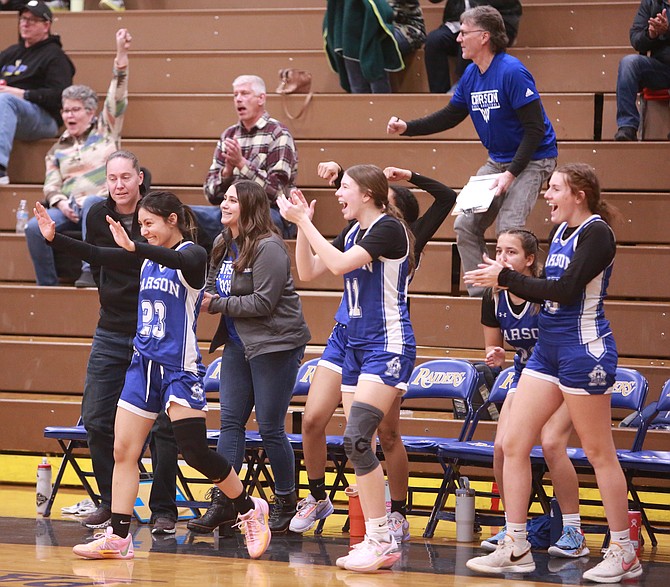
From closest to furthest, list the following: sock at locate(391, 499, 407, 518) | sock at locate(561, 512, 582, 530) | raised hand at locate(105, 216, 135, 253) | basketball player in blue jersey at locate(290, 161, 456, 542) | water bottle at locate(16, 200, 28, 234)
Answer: raised hand at locate(105, 216, 135, 253), sock at locate(561, 512, 582, 530), basketball player in blue jersey at locate(290, 161, 456, 542), sock at locate(391, 499, 407, 518), water bottle at locate(16, 200, 28, 234)

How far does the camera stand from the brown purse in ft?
28.5

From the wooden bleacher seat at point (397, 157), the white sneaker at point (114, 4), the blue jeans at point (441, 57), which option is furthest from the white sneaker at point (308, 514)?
the white sneaker at point (114, 4)

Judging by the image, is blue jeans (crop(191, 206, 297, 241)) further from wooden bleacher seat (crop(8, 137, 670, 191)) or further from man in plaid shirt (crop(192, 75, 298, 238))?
wooden bleacher seat (crop(8, 137, 670, 191))

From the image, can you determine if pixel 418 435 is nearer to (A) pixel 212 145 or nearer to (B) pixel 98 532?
(B) pixel 98 532

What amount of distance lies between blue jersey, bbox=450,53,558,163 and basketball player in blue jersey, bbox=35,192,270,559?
2445mm

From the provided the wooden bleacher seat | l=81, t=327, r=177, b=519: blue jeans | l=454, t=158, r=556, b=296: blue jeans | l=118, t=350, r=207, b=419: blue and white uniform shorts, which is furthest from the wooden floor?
the wooden bleacher seat

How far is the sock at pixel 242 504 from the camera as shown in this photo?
5.11 m

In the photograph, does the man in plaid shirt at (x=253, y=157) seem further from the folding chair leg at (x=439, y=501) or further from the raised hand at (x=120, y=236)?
the raised hand at (x=120, y=236)

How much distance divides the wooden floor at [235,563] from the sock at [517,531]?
6.6 inches

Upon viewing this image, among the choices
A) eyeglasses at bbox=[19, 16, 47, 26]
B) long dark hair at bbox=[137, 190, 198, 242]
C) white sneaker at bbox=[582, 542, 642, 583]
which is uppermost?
eyeglasses at bbox=[19, 16, 47, 26]

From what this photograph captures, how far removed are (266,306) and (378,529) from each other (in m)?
1.30

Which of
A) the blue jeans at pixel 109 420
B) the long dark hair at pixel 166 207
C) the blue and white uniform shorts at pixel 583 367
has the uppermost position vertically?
the long dark hair at pixel 166 207

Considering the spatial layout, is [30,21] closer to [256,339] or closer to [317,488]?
[256,339]

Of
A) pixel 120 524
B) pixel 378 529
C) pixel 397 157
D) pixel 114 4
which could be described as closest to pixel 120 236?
pixel 120 524
